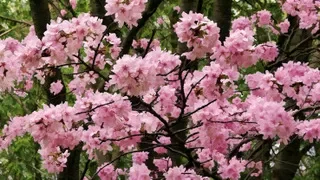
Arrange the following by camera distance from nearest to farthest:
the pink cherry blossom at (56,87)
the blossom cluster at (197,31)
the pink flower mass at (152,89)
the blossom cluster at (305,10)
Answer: the blossom cluster at (197,31) → the pink flower mass at (152,89) → the pink cherry blossom at (56,87) → the blossom cluster at (305,10)

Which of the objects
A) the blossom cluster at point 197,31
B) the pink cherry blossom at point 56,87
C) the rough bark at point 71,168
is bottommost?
the blossom cluster at point 197,31

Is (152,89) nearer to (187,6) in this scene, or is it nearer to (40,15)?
(40,15)

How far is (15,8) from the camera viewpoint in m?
7.68

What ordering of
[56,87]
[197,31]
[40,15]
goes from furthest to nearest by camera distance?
1. [56,87]
2. [40,15]
3. [197,31]

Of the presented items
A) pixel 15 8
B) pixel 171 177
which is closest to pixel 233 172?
pixel 171 177

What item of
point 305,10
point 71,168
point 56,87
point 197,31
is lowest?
point 197,31

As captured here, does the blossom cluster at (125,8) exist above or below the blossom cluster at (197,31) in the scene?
above

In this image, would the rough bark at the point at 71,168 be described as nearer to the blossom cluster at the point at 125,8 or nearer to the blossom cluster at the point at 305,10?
the blossom cluster at the point at 125,8

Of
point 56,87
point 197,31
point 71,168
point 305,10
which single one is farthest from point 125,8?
point 305,10

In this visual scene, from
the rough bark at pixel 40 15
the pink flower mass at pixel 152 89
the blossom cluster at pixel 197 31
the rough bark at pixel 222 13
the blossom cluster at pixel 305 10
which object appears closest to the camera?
the blossom cluster at pixel 197 31

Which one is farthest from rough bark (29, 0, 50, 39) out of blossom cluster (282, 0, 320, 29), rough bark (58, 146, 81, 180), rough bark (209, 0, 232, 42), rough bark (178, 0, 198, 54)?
blossom cluster (282, 0, 320, 29)

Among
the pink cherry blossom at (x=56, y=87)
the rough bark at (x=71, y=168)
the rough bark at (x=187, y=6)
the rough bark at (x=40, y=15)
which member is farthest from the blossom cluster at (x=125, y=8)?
the rough bark at (x=187, y=6)

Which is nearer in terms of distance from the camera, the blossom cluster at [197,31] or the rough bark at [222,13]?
the blossom cluster at [197,31]

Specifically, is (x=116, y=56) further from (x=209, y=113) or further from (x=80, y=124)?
(x=209, y=113)
